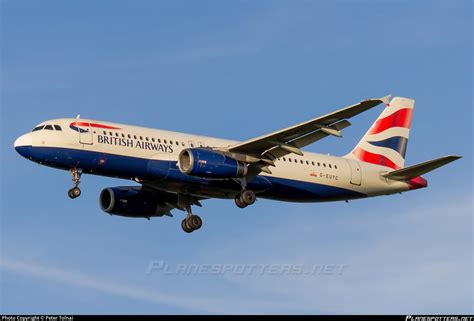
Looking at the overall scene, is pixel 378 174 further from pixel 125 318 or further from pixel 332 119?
pixel 125 318

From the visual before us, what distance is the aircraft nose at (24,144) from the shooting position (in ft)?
176

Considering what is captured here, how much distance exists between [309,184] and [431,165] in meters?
6.40

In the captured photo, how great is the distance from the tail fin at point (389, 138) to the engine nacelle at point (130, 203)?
11.1 metres

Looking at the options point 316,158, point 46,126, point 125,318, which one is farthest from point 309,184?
point 125,318

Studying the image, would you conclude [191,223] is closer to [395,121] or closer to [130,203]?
[130,203]

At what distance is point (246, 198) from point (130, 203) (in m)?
8.04

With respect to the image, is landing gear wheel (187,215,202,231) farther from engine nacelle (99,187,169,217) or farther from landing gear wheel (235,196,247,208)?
landing gear wheel (235,196,247,208)

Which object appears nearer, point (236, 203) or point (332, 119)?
point (332, 119)

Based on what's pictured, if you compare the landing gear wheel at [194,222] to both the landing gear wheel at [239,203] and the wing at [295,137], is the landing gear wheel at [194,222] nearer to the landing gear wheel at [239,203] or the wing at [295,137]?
the landing gear wheel at [239,203]

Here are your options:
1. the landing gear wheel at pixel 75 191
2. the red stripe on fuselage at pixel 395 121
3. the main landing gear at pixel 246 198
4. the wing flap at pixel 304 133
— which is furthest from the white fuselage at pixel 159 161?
the red stripe on fuselage at pixel 395 121

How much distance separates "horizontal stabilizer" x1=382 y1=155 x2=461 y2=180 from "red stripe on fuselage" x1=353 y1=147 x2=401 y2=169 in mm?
1936

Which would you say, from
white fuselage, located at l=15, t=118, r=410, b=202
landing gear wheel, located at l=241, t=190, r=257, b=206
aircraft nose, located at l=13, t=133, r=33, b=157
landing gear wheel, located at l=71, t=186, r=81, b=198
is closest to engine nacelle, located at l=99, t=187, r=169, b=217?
white fuselage, located at l=15, t=118, r=410, b=202

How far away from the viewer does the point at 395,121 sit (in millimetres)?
65375

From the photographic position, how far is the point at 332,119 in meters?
51.4
